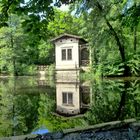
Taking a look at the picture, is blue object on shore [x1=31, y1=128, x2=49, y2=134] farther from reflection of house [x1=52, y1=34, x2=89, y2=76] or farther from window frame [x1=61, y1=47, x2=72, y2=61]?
window frame [x1=61, y1=47, x2=72, y2=61]

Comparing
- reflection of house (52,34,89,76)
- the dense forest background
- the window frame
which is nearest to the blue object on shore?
the dense forest background

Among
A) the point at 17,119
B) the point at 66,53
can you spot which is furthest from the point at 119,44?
the point at 17,119

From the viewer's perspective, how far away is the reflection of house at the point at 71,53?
3509 centimetres

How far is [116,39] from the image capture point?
29.2m

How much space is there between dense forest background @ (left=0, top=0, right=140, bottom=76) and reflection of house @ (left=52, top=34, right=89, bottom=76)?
4.21ft

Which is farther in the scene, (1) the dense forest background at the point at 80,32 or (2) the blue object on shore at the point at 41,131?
(2) the blue object on shore at the point at 41,131

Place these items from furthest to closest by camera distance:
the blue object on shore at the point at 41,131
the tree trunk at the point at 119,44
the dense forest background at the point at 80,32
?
the tree trunk at the point at 119,44
the blue object on shore at the point at 41,131
the dense forest background at the point at 80,32

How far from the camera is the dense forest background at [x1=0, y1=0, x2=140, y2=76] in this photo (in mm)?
4051

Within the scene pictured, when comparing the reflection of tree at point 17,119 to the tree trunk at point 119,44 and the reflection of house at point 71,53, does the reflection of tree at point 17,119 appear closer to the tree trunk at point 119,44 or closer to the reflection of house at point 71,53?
the tree trunk at point 119,44

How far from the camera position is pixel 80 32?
3111 centimetres

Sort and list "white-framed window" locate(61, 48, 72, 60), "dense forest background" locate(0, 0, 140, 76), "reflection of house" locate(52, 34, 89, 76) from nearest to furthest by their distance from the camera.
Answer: "dense forest background" locate(0, 0, 140, 76), "reflection of house" locate(52, 34, 89, 76), "white-framed window" locate(61, 48, 72, 60)

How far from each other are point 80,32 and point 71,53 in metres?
5.10

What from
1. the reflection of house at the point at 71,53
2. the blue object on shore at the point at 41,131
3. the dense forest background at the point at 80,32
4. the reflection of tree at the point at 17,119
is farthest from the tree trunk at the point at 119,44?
the blue object on shore at the point at 41,131

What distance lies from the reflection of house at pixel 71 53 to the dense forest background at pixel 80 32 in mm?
1283
